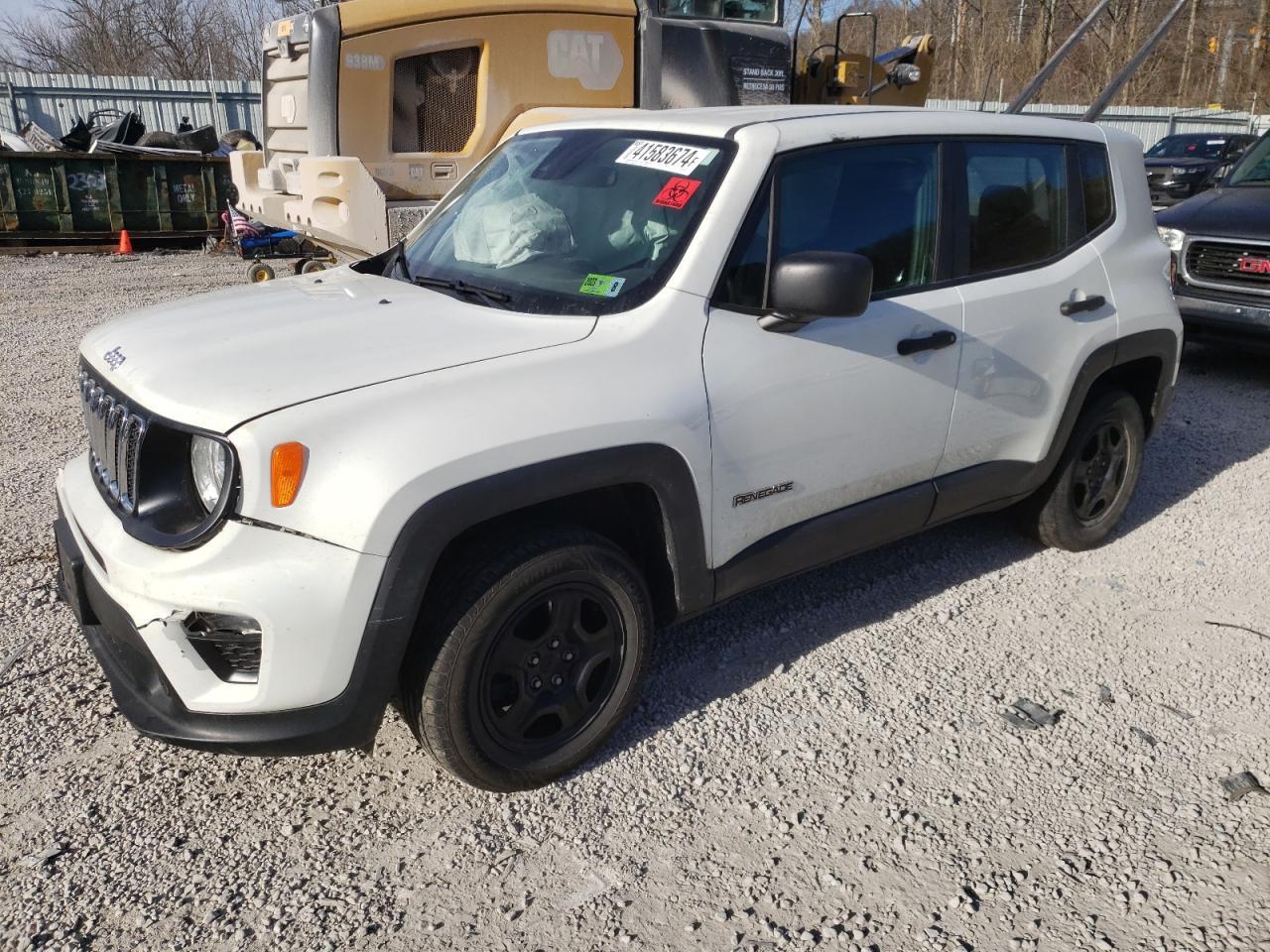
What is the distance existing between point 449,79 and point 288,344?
5766 millimetres

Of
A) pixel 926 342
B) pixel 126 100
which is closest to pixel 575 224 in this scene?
pixel 926 342

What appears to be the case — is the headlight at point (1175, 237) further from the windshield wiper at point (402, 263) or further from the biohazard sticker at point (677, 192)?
the windshield wiper at point (402, 263)

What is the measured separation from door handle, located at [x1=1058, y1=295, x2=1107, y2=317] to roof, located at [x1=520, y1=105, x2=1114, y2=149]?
0.66m

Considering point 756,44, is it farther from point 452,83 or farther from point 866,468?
point 866,468

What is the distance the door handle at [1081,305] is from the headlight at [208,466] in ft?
10.1

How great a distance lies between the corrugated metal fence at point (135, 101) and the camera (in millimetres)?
22250

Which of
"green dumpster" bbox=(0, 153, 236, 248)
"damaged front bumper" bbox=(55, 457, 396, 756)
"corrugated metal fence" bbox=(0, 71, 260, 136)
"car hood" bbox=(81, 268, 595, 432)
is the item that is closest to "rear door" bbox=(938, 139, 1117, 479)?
"car hood" bbox=(81, 268, 595, 432)

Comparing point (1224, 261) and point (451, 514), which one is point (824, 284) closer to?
point (451, 514)

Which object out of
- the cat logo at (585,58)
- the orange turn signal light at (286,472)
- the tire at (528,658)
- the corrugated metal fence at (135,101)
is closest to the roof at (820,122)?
the tire at (528,658)

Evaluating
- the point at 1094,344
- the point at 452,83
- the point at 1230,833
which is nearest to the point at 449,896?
the point at 1230,833

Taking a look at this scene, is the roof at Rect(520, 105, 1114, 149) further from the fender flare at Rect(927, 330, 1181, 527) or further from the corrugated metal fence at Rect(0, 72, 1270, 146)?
the corrugated metal fence at Rect(0, 72, 1270, 146)

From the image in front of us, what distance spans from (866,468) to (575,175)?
1393 mm

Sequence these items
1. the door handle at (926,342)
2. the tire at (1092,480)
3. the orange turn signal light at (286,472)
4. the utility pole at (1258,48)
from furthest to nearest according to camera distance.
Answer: the utility pole at (1258,48) → the tire at (1092,480) → the door handle at (926,342) → the orange turn signal light at (286,472)

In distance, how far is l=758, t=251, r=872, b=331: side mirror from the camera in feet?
9.27
